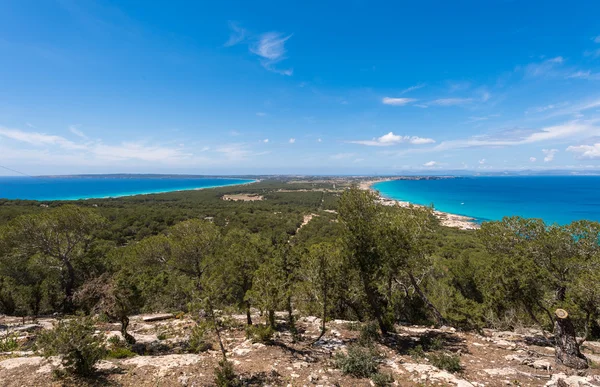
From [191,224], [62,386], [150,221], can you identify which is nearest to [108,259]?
[191,224]

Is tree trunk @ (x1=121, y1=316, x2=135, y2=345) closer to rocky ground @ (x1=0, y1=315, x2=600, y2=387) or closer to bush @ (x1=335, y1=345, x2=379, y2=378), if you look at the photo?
rocky ground @ (x1=0, y1=315, x2=600, y2=387)

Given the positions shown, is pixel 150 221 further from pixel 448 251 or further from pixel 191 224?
pixel 448 251

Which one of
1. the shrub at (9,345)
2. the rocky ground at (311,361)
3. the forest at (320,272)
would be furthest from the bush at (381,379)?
the shrub at (9,345)

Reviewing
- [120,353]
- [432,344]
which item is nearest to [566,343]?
[432,344]

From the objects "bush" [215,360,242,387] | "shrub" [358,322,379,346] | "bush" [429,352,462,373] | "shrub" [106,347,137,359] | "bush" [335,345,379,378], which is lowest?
"shrub" [358,322,379,346]

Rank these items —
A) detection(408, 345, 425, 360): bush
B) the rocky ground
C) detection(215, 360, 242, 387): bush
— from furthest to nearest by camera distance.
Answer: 1. detection(408, 345, 425, 360): bush
2. the rocky ground
3. detection(215, 360, 242, 387): bush

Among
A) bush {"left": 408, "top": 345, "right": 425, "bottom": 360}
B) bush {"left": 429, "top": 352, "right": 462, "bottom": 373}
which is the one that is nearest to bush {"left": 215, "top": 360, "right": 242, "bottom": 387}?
bush {"left": 408, "top": 345, "right": 425, "bottom": 360}
